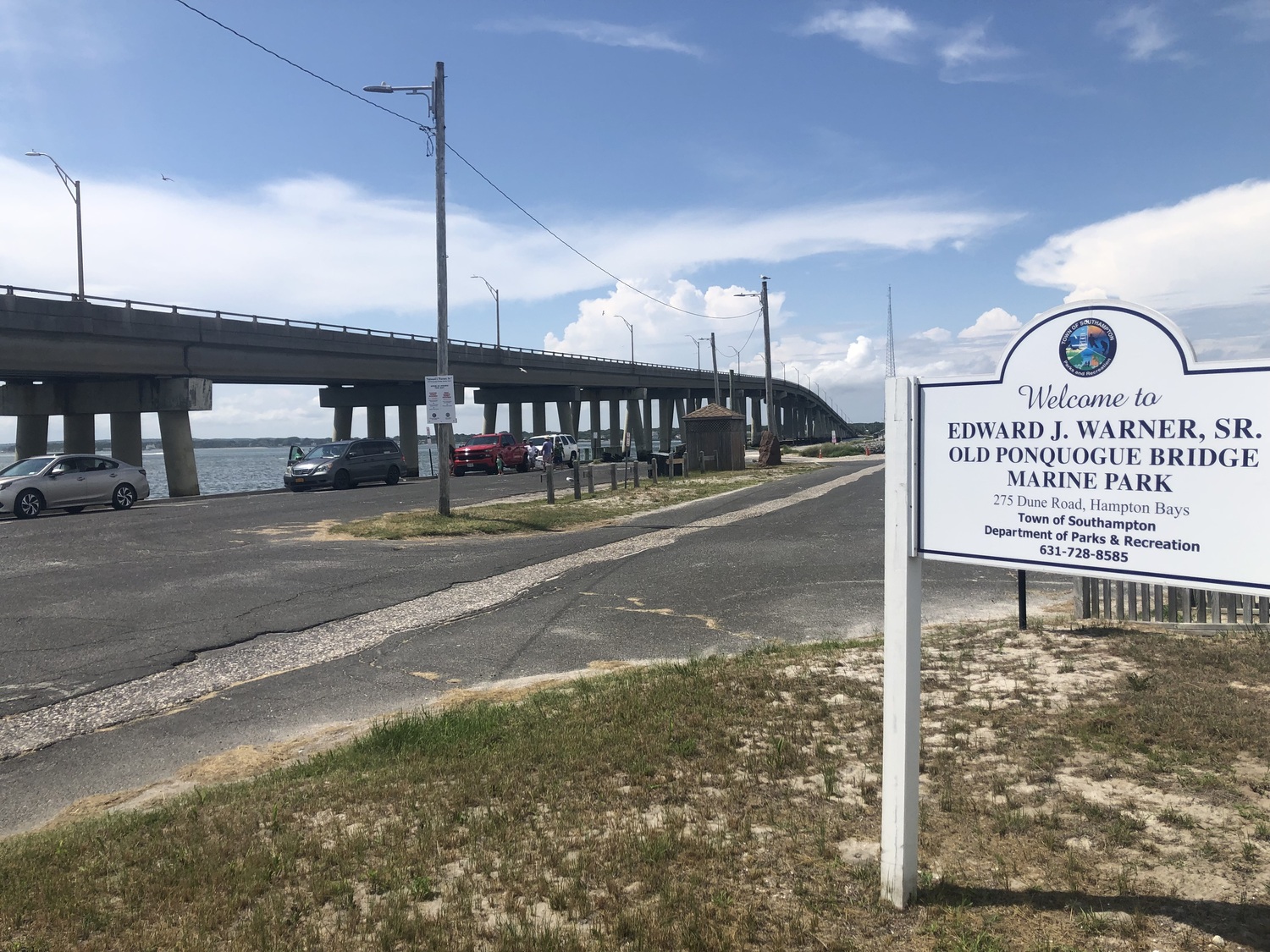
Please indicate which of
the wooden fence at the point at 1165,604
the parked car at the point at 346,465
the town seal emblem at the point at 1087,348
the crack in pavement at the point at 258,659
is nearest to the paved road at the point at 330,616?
the crack in pavement at the point at 258,659

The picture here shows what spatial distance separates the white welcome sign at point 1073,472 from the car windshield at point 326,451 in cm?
3344

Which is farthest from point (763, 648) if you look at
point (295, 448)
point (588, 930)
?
point (295, 448)

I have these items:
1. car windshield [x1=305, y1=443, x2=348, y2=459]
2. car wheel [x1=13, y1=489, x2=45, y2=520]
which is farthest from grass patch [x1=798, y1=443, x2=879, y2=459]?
car wheel [x1=13, y1=489, x2=45, y2=520]

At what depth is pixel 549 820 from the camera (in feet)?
15.3

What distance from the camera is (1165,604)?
8695 millimetres

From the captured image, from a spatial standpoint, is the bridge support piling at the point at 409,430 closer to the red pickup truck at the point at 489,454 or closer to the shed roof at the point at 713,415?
the red pickup truck at the point at 489,454

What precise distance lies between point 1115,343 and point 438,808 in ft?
12.7

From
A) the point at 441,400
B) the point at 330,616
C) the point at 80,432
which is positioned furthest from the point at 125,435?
the point at 330,616

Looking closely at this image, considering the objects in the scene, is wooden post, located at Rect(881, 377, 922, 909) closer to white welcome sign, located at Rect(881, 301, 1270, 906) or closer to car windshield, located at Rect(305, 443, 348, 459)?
white welcome sign, located at Rect(881, 301, 1270, 906)

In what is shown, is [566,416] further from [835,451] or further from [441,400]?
[441,400]

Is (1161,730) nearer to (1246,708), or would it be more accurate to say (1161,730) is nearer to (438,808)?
(1246,708)

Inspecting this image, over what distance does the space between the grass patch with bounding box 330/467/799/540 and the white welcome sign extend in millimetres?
16442

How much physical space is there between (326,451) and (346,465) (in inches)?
41.7

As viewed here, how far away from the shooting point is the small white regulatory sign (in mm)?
21562
